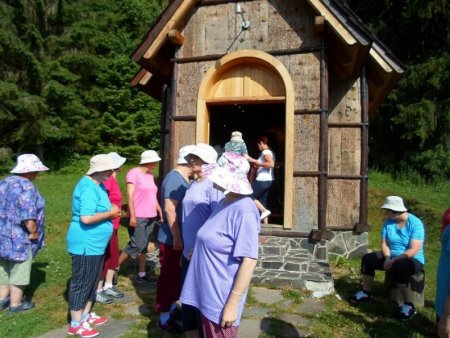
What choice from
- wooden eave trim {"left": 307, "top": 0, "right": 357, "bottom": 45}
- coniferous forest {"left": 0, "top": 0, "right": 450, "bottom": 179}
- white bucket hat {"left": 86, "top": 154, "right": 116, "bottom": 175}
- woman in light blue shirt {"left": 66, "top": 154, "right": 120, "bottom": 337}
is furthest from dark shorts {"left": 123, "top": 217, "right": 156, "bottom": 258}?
coniferous forest {"left": 0, "top": 0, "right": 450, "bottom": 179}

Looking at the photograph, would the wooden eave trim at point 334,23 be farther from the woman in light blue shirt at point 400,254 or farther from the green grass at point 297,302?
the green grass at point 297,302

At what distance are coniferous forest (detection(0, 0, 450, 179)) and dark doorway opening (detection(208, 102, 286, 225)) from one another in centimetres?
690

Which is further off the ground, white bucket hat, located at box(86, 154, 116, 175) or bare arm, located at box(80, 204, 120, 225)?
white bucket hat, located at box(86, 154, 116, 175)

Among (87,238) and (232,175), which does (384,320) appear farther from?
(87,238)

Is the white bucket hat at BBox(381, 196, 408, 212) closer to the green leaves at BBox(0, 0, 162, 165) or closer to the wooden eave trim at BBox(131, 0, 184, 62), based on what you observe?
the wooden eave trim at BBox(131, 0, 184, 62)

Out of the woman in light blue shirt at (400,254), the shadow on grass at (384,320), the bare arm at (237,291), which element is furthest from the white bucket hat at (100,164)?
the woman in light blue shirt at (400,254)

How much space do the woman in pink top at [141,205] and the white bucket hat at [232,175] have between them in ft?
8.76

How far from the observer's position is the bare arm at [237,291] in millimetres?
2531

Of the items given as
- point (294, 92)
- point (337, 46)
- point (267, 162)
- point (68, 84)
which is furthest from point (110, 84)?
point (337, 46)

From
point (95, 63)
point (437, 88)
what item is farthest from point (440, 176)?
point (95, 63)

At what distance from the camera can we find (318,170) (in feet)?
21.9

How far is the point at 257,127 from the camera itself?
1139 centimetres

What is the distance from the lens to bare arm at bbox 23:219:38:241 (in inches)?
180

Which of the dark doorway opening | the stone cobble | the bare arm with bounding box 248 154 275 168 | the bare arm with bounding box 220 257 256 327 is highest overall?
the dark doorway opening
